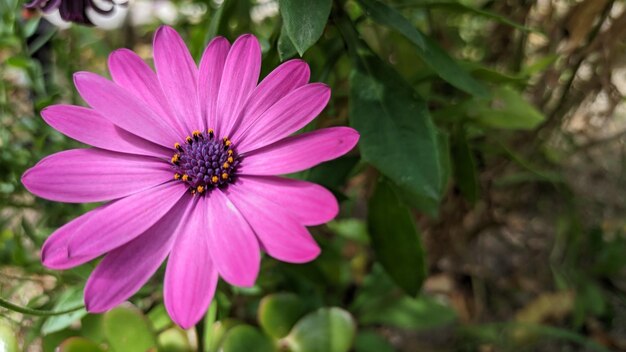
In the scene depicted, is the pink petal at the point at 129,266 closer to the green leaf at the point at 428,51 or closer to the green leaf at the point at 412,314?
the green leaf at the point at 428,51

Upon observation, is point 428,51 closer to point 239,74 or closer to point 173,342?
point 239,74

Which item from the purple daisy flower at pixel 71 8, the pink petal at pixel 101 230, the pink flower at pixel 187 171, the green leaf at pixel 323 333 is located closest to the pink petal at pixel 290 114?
the pink flower at pixel 187 171

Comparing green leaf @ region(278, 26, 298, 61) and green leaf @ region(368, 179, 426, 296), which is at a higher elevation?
green leaf @ region(278, 26, 298, 61)

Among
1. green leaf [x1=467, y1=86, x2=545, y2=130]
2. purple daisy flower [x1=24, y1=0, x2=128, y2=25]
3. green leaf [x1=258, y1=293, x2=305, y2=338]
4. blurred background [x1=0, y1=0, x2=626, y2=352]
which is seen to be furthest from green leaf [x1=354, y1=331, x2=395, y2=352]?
→ purple daisy flower [x1=24, y1=0, x2=128, y2=25]

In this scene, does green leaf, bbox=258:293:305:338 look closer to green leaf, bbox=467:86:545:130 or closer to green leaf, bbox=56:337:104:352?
green leaf, bbox=56:337:104:352

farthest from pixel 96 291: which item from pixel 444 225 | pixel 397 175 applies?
pixel 444 225

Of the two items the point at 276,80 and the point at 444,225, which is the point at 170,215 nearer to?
the point at 276,80
